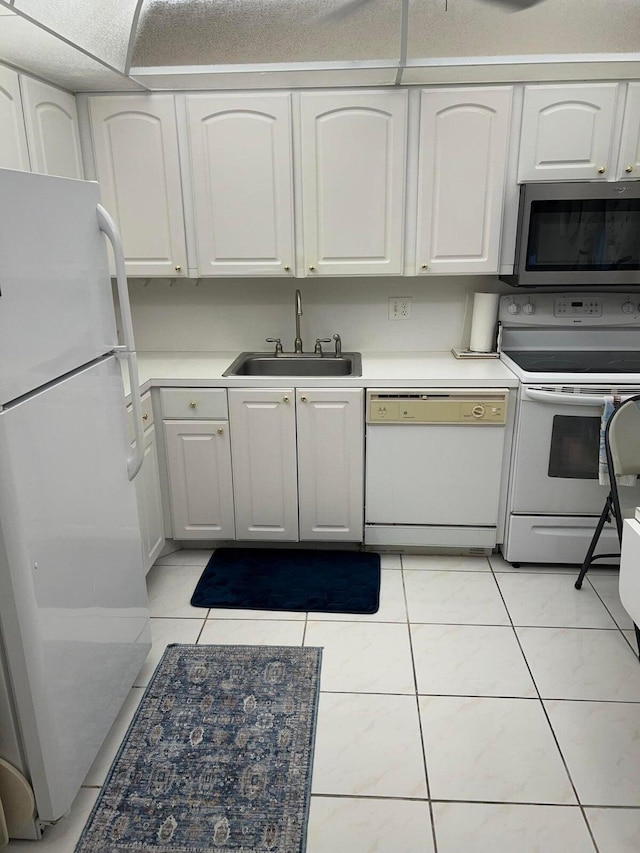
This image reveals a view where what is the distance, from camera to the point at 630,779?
1731 millimetres

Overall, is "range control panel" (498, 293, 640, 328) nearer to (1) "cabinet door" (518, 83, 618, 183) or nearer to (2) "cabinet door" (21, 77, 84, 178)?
(1) "cabinet door" (518, 83, 618, 183)

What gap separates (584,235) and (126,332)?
78.9 inches

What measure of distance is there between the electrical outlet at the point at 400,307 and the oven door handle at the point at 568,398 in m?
0.87

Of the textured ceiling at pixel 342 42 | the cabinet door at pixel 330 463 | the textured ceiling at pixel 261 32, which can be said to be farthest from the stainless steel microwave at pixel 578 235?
the cabinet door at pixel 330 463

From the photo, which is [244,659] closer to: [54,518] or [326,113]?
[54,518]

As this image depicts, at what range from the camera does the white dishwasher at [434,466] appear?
8.77 ft

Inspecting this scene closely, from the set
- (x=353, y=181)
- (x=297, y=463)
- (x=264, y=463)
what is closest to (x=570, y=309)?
(x=353, y=181)

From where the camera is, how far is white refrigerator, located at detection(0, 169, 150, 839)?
1340mm

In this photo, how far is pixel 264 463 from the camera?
9.21ft

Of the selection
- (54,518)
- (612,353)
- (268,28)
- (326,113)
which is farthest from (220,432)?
(612,353)

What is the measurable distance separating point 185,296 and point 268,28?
1.31 m

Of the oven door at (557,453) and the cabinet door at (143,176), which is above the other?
the cabinet door at (143,176)

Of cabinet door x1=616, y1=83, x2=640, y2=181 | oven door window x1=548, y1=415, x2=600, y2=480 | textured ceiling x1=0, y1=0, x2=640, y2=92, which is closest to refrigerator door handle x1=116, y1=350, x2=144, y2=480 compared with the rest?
textured ceiling x1=0, y1=0, x2=640, y2=92

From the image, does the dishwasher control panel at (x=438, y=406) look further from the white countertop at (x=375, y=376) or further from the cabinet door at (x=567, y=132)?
the cabinet door at (x=567, y=132)
